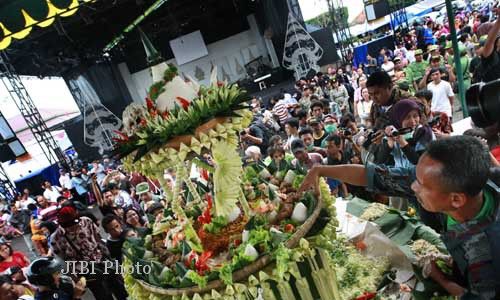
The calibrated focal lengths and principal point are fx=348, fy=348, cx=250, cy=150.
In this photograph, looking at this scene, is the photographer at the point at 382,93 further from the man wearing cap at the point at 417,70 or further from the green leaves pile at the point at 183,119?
the man wearing cap at the point at 417,70

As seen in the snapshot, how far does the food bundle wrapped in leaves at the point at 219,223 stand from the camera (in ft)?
5.57

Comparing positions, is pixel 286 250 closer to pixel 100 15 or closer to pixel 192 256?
pixel 192 256

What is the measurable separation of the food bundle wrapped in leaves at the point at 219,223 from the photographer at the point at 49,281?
4.52 feet

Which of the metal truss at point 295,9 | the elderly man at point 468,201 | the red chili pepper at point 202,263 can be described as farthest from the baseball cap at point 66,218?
Answer: the metal truss at point 295,9

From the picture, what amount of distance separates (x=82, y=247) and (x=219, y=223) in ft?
9.07

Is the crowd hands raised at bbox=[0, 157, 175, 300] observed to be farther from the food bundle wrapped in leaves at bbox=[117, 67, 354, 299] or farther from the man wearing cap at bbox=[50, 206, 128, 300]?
the food bundle wrapped in leaves at bbox=[117, 67, 354, 299]

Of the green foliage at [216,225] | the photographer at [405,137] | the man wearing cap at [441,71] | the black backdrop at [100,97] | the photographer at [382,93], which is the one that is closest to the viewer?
the green foliage at [216,225]

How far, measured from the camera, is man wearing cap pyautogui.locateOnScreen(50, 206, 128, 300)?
4.01 metres

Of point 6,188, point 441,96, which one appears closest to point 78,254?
point 441,96

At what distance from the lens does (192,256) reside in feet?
6.22

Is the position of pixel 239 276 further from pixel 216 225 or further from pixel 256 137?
pixel 256 137

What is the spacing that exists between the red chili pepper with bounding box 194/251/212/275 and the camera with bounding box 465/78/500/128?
160 cm

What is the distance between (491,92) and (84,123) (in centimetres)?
1509

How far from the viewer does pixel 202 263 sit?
70.9 inches
